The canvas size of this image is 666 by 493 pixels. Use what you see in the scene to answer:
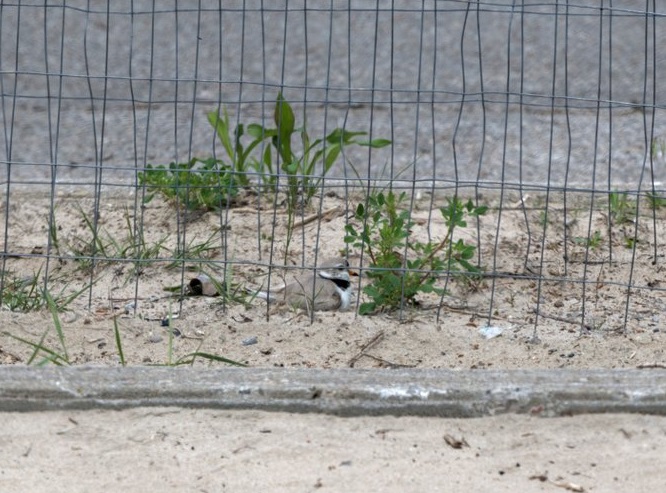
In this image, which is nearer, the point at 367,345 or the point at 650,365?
the point at 650,365

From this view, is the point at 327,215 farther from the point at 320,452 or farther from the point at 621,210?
the point at 320,452

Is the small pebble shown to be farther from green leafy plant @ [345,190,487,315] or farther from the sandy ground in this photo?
the sandy ground

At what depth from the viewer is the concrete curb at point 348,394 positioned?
301 cm

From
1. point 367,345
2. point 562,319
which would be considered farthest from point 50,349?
point 562,319

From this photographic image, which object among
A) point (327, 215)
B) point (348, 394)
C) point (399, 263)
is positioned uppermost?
point (327, 215)

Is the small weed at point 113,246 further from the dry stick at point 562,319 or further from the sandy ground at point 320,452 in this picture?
→ the dry stick at point 562,319

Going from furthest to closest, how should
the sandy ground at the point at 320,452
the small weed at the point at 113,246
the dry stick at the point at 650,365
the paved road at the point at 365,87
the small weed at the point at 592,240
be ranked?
the paved road at the point at 365,87
the small weed at the point at 592,240
the small weed at the point at 113,246
the dry stick at the point at 650,365
the sandy ground at the point at 320,452

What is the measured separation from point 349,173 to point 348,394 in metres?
2.94

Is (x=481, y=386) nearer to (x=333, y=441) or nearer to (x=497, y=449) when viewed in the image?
(x=497, y=449)

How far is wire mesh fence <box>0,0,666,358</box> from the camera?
3.93 metres

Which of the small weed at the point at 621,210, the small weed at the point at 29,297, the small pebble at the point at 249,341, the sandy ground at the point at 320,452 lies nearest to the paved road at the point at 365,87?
the small weed at the point at 621,210

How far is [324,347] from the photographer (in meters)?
3.69

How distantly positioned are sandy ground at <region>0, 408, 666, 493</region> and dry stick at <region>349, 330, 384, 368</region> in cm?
59

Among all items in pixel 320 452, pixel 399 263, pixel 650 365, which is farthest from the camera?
pixel 399 263
